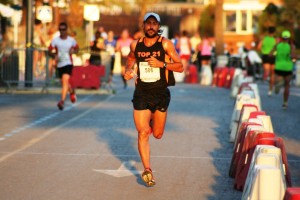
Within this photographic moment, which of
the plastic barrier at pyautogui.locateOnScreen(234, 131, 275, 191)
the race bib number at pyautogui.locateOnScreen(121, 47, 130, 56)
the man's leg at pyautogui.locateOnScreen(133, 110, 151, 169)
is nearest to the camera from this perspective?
the plastic barrier at pyautogui.locateOnScreen(234, 131, 275, 191)

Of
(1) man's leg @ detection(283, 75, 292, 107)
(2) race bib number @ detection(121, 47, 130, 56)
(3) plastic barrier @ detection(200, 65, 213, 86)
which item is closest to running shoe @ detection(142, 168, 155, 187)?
(1) man's leg @ detection(283, 75, 292, 107)

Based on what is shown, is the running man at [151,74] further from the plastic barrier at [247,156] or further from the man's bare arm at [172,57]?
the plastic barrier at [247,156]

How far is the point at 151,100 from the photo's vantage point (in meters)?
12.3

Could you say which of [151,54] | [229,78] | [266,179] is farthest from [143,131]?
[229,78]

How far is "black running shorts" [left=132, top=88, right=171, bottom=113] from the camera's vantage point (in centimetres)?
1229

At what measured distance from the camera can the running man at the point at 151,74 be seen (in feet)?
39.9

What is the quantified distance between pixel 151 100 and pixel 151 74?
0.95 feet

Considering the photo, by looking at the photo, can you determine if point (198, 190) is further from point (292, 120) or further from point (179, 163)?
point (292, 120)

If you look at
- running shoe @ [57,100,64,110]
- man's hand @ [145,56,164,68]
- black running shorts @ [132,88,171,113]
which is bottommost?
running shoe @ [57,100,64,110]

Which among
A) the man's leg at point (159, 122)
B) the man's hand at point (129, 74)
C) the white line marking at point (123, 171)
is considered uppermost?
the man's hand at point (129, 74)

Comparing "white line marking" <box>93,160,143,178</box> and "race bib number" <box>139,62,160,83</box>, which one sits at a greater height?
"race bib number" <box>139,62,160,83</box>

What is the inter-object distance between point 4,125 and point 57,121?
4.15 feet

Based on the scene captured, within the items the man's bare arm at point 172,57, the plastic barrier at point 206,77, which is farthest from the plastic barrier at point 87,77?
the man's bare arm at point 172,57

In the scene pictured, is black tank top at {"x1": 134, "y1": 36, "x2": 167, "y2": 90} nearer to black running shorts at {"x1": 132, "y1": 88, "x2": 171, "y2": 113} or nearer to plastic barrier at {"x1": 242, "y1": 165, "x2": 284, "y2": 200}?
black running shorts at {"x1": 132, "y1": 88, "x2": 171, "y2": 113}
